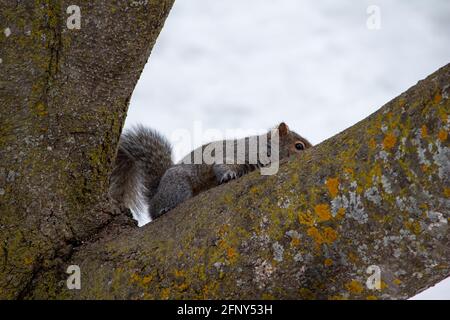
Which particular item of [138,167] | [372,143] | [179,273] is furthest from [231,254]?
[138,167]

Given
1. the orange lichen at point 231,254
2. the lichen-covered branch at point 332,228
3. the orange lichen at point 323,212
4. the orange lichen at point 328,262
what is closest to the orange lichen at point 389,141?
the lichen-covered branch at point 332,228

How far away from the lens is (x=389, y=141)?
182cm

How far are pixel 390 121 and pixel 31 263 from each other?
1.46 meters

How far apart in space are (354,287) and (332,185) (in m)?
0.33

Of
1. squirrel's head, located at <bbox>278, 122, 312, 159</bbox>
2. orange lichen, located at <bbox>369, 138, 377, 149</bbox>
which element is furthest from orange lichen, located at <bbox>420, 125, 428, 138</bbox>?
squirrel's head, located at <bbox>278, 122, 312, 159</bbox>

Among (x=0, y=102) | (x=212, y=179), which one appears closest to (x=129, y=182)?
(x=212, y=179)

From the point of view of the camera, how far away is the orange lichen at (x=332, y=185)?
1900mm

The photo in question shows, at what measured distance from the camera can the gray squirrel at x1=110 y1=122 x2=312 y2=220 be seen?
12.3 feet

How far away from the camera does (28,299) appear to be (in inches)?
90.3

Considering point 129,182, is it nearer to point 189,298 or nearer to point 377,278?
point 189,298

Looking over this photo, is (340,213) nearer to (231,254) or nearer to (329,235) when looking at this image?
(329,235)

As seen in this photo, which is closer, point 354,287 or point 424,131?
point 424,131

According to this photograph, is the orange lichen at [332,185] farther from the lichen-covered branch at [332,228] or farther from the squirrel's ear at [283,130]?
the squirrel's ear at [283,130]

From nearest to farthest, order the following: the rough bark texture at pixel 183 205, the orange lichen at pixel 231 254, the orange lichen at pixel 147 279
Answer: the rough bark texture at pixel 183 205, the orange lichen at pixel 231 254, the orange lichen at pixel 147 279
